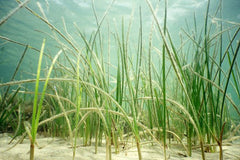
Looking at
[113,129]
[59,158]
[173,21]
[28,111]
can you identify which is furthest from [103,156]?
[173,21]

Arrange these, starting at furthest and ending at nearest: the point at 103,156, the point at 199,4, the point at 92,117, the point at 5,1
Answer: the point at 199,4
the point at 5,1
the point at 92,117
the point at 103,156

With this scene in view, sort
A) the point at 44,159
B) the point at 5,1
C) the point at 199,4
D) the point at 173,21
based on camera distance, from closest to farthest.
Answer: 1. the point at 44,159
2. the point at 5,1
3. the point at 199,4
4. the point at 173,21

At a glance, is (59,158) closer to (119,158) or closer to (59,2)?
(119,158)

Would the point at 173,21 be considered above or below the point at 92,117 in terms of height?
above

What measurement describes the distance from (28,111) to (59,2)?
43.2 ft

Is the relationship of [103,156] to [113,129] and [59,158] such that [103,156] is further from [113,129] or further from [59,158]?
[59,158]

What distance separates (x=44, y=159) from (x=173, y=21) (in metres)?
20.1

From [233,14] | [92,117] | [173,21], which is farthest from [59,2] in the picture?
[233,14]

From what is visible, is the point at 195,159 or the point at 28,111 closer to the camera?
the point at 195,159

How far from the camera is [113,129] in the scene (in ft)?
4.46

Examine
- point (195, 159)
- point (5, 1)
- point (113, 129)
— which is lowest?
point (195, 159)

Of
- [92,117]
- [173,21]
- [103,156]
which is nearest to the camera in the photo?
[103,156]

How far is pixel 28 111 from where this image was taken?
15.4ft

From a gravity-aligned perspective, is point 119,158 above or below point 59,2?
below
